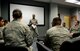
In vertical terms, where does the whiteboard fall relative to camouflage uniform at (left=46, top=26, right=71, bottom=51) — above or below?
above

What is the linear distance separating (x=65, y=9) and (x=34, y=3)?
3.89 m

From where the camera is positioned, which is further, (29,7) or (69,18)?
(69,18)

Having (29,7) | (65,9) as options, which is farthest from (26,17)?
(65,9)

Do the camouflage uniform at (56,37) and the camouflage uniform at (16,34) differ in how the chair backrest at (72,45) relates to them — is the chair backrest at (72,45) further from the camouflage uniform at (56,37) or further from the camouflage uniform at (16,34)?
the camouflage uniform at (56,37)

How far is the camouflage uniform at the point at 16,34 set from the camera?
2.46 m

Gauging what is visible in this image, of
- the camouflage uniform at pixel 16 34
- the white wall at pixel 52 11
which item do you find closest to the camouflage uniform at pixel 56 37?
the camouflage uniform at pixel 16 34

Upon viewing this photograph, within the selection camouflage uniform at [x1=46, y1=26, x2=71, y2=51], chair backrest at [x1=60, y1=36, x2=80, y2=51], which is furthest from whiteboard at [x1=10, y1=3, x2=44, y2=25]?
chair backrest at [x1=60, y1=36, x2=80, y2=51]

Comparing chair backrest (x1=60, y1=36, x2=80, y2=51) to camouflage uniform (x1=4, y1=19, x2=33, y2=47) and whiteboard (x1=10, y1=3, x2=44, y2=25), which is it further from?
whiteboard (x1=10, y1=3, x2=44, y2=25)

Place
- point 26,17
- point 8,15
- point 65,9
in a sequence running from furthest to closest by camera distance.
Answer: point 65,9 → point 26,17 → point 8,15

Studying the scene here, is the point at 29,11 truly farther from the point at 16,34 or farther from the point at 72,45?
the point at 72,45

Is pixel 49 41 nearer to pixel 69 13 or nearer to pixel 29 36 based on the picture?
pixel 29 36

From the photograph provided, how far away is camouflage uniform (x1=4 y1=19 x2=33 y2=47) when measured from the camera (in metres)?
2.46

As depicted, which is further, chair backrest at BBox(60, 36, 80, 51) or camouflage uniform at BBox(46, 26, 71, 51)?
camouflage uniform at BBox(46, 26, 71, 51)

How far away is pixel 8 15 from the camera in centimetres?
818
